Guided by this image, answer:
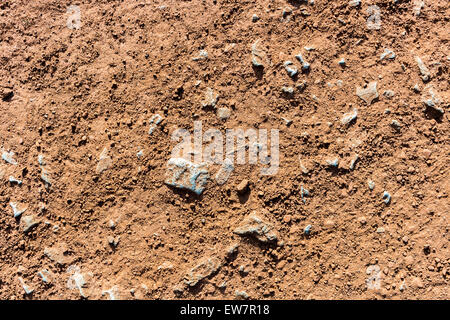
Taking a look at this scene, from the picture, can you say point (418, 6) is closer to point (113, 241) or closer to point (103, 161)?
point (103, 161)

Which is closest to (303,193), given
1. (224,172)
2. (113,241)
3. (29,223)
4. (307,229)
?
(307,229)

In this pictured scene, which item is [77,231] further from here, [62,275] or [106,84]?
[106,84]

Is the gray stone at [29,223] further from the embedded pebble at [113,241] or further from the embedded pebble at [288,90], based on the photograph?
the embedded pebble at [288,90]

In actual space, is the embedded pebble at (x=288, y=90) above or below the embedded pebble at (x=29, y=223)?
above

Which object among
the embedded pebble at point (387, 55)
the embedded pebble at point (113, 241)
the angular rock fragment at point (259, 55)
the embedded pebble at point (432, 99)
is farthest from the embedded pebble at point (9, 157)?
the embedded pebble at point (432, 99)

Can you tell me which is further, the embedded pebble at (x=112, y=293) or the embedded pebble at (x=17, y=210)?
the embedded pebble at (x=17, y=210)

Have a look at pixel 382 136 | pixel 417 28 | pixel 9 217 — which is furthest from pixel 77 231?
pixel 417 28

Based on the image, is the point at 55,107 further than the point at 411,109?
Yes
